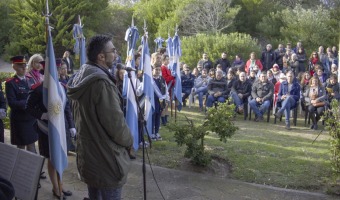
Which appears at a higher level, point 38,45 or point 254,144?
point 38,45

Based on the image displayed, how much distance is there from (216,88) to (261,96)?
1398 millimetres

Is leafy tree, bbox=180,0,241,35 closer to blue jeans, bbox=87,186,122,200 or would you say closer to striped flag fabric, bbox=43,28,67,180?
striped flag fabric, bbox=43,28,67,180

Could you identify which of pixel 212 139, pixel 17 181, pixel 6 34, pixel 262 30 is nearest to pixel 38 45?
pixel 6 34

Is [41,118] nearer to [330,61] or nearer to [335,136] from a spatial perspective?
[335,136]

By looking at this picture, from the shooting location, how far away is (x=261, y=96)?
40.1ft

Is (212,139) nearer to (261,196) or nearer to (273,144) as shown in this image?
(273,144)

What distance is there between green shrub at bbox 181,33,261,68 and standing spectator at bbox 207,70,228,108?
25.2 ft

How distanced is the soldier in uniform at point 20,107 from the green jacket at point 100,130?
9.36 feet

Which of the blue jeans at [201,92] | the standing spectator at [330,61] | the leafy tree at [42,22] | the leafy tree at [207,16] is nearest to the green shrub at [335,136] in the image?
the blue jeans at [201,92]

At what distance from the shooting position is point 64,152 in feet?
17.4

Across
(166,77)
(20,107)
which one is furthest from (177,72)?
(20,107)

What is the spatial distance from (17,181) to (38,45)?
24461 mm

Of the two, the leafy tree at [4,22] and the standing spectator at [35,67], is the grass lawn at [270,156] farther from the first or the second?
the leafy tree at [4,22]

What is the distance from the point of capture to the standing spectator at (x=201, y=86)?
13.7 m
